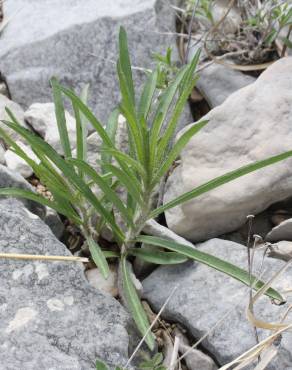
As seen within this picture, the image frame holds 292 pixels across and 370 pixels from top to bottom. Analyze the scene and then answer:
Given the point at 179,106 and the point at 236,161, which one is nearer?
the point at 179,106

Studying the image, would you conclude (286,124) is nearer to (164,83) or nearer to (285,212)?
(285,212)

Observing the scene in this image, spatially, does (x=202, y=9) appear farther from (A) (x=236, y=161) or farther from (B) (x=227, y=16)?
(A) (x=236, y=161)

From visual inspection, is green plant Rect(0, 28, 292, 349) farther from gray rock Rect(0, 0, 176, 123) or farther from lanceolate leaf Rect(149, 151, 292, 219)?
gray rock Rect(0, 0, 176, 123)

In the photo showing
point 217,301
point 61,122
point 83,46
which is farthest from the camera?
point 83,46

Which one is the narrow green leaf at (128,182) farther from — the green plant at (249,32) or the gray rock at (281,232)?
the green plant at (249,32)

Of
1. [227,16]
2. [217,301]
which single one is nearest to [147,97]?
[217,301]

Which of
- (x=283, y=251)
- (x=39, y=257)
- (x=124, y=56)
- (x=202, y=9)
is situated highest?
(x=124, y=56)

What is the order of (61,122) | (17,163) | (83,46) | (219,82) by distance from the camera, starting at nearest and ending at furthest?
(61,122) → (17,163) → (219,82) → (83,46)

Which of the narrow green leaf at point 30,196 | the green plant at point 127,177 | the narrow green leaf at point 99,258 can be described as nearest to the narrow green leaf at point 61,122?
the green plant at point 127,177

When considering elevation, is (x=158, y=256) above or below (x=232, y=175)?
below
